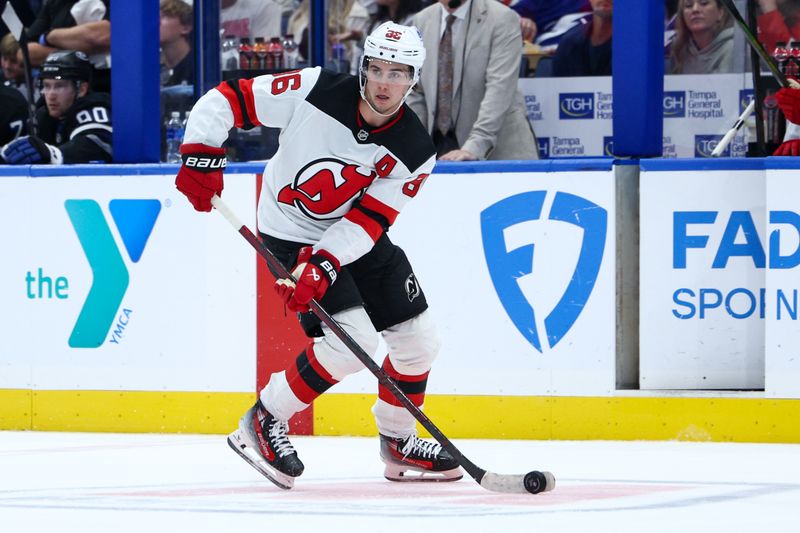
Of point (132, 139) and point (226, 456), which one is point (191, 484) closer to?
point (226, 456)

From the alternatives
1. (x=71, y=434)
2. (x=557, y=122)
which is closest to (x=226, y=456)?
(x=71, y=434)

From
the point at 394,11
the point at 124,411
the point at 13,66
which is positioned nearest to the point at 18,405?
the point at 124,411

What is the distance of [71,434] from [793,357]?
2595 millimetres

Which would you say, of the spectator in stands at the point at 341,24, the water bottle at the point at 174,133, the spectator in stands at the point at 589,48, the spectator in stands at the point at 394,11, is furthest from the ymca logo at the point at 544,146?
the water bottle at the point at 174,133

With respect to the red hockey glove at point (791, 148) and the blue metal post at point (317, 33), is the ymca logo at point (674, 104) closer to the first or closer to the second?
the red hockey glove at point (791, 148)

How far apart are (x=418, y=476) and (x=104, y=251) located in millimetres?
1813

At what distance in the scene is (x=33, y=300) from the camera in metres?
5.93

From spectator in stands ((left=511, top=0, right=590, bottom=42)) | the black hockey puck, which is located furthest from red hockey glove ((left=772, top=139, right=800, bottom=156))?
the black hockey puck

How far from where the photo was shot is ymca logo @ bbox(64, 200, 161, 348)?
5848 mm

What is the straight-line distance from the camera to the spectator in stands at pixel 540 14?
6.98 meters

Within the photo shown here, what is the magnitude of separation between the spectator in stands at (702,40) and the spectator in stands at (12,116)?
2.86 meters

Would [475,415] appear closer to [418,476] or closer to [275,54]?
[418,476]

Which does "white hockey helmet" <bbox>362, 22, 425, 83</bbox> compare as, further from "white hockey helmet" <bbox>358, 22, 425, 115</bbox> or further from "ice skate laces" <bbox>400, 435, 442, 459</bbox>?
"ice skate laces" <bbox>400, 435, 442, 459</bbox>

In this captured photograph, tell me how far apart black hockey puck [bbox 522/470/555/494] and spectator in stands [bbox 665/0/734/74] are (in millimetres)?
3120
